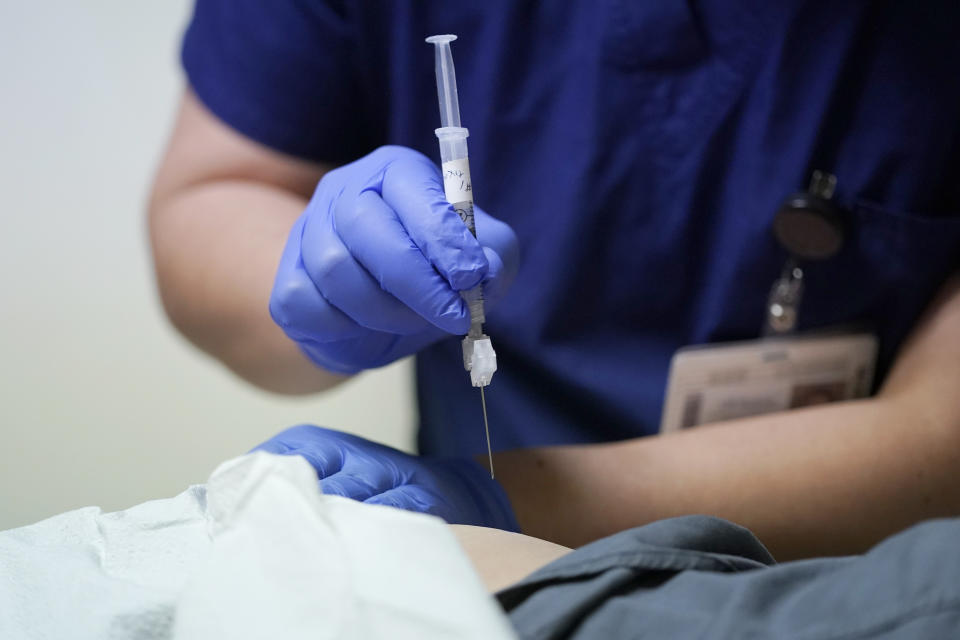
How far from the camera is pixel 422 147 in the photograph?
2.61ft

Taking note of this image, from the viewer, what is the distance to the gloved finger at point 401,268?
53 cm

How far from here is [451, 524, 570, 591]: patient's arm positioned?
1.35ft

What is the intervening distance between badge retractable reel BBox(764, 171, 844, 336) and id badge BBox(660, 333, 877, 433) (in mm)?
49

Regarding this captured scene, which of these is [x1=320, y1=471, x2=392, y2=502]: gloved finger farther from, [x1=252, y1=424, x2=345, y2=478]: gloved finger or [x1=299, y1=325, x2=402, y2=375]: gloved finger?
[x1=299, y1=325, x2=402, y2=375]: gloved finger

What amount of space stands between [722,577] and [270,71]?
62cm

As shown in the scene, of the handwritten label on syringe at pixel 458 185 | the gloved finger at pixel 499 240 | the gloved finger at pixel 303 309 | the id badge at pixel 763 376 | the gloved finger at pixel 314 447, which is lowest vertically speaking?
the id badge at pixel 763 376

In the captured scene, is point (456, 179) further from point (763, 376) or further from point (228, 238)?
point (763, 376)

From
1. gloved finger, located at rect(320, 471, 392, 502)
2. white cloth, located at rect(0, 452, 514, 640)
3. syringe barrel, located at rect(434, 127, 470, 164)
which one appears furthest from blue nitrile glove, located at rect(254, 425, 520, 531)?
syringe barrel, located at rect(434, 127, 470, 164)

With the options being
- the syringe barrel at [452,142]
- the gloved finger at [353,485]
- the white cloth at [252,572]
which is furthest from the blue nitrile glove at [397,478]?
the syringe barrel at [452,142]

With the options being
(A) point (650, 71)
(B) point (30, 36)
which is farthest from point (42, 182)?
(A) point (650, 71)

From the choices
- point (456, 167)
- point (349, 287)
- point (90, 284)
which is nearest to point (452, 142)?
point (456, 167)

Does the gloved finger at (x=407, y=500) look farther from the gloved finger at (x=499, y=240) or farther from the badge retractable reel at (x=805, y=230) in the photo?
the badge retractable reel at (x=805, y=230)

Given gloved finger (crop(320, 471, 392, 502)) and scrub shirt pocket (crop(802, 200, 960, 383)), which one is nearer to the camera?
gloved finger (crop(320, 471, 392, 502))

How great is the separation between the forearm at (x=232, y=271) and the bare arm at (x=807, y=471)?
24 cm
